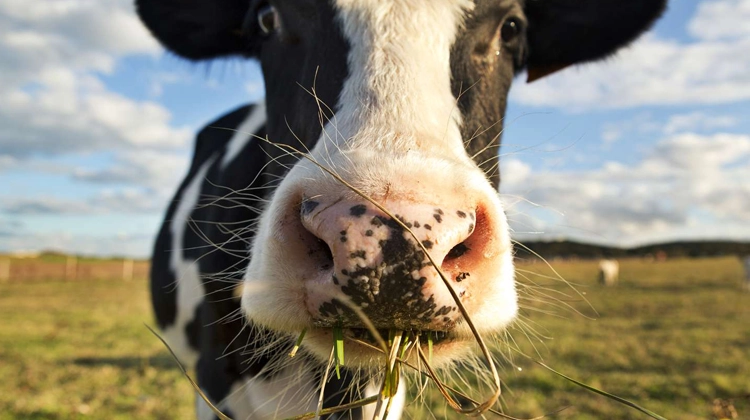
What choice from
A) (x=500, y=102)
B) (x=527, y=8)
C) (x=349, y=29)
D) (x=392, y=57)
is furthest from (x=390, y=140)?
(x=527, y=8)

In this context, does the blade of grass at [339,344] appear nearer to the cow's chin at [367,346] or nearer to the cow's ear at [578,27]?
the cow's chin at [367,346]

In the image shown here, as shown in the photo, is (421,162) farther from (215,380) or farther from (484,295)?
(215,380)

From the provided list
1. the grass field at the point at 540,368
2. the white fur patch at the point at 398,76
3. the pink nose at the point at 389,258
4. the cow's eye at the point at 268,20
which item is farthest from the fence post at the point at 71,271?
the pink nose at the point at 389,258

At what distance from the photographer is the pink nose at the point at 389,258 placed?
121 cm

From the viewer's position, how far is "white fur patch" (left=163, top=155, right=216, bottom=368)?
338cm

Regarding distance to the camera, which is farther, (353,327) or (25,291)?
(25,291)

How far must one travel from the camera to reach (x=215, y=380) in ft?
9.27

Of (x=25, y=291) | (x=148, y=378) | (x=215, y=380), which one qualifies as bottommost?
(x=25, y=291)

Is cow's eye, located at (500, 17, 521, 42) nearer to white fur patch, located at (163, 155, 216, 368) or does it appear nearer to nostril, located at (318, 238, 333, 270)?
nostril, located at (318, 238, 333, 270)

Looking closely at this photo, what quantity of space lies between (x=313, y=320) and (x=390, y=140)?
48 cm

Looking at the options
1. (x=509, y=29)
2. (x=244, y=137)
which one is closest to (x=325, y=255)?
(x=509, y=29)

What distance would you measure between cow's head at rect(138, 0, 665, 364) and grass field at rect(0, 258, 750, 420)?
22.3 inches

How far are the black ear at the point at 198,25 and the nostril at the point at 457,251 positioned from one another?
2.15m

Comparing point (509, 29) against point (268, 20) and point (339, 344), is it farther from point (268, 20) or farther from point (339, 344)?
point (339, 344)
